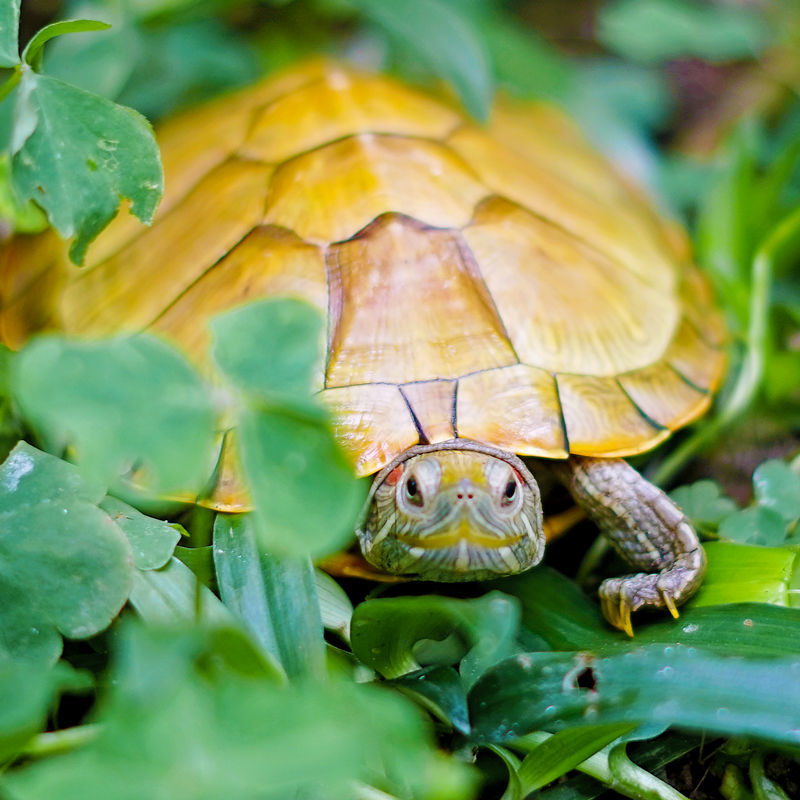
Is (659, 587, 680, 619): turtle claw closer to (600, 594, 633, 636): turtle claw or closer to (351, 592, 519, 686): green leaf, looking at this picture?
(600, 594, 633, 636): turtle claw

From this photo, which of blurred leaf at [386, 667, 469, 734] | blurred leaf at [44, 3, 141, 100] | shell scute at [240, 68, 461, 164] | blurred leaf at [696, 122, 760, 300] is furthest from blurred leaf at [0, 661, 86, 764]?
blurred leaf at [696, 122, 760, 300]

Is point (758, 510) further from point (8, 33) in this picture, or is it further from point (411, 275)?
point (8, 33)

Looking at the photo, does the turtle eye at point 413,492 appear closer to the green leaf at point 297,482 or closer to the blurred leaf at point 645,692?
the blurred leaf at point 645,692

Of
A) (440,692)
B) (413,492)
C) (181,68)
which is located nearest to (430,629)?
(440,692)

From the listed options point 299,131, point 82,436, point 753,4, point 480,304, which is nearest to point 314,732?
point 82,436

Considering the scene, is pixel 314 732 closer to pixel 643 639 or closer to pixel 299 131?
pixel 643 639
